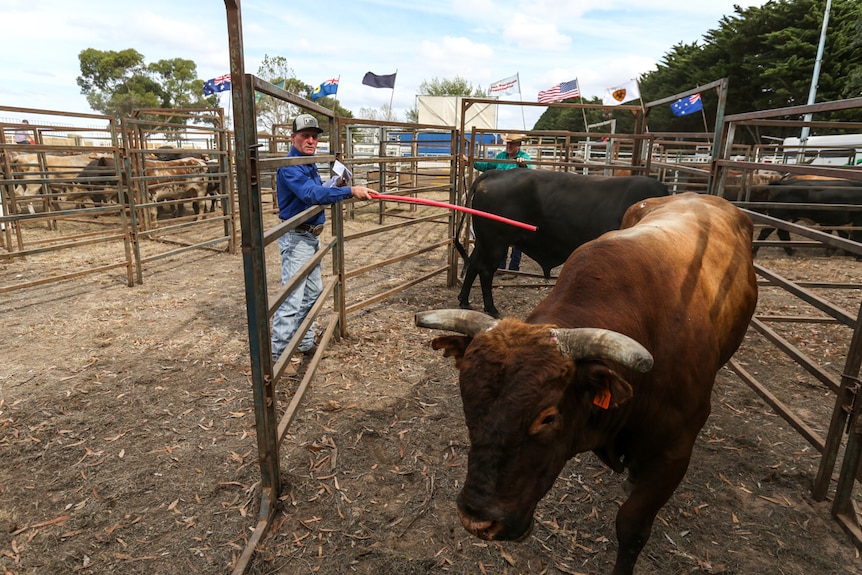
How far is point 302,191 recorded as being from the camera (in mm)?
3762

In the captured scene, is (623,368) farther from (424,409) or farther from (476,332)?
(424,409)

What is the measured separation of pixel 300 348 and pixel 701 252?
3382 millimetres

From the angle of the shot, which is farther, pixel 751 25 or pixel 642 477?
pixel 751 25

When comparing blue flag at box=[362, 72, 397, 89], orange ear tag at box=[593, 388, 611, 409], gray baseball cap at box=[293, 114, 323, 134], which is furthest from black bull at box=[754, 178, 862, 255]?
blue flag at box=[362, 72, 397, 89]

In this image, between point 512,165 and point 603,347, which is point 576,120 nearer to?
point 512,165

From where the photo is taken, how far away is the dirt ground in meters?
2.56

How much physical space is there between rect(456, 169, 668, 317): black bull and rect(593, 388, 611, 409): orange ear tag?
4.13 meters

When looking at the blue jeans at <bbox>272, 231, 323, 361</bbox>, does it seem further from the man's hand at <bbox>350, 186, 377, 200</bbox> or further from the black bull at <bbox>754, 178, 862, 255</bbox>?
the black bull at <bbox>754, 178, 862, 255</bbox>

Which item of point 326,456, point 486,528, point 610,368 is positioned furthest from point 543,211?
point 486,528

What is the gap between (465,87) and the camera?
63.5m

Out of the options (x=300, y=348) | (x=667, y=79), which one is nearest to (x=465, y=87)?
(x=667, y=79)

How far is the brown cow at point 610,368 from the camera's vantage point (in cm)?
181

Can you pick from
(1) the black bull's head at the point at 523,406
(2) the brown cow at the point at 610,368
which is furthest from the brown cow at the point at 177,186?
(1) the black bull's head at the point at 523,406

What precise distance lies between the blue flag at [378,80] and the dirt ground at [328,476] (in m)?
14.0
